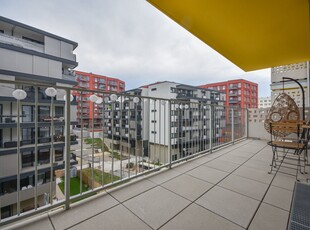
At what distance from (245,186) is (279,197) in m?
0.31

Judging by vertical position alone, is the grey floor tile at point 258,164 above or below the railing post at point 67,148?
below

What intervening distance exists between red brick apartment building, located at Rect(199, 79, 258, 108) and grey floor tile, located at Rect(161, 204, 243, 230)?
34358mm

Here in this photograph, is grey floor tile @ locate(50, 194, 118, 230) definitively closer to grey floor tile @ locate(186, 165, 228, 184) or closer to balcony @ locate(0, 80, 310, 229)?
balcony @ locate(0, 80, 310, 229)

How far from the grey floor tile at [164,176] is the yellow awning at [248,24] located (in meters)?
2.55

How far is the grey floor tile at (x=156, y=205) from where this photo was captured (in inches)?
46.8

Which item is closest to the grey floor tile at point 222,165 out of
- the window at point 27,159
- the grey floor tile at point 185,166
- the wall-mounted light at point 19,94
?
the grey floor tile at point 185,166

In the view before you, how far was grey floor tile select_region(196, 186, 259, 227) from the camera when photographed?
1194 millimetres

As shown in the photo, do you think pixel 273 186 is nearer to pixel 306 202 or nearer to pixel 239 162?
pixel 306 202

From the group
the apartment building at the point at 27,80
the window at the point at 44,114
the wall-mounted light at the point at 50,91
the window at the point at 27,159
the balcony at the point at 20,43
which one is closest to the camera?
the wall-mounted light at the point at 50,91

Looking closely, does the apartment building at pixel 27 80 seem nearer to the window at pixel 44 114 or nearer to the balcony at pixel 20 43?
the balcony at pixel 20 43

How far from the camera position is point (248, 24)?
2.51m

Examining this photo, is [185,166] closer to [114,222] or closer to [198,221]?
Answer: [198,221]

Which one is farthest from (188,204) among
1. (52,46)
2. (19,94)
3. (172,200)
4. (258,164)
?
(52,46)

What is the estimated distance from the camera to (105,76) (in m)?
37.2
